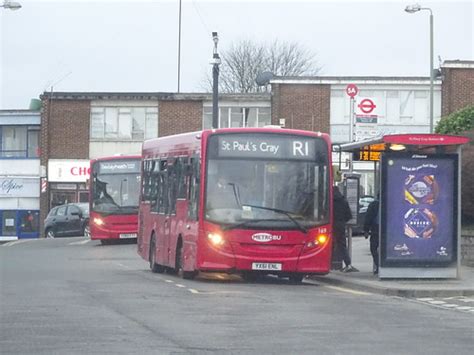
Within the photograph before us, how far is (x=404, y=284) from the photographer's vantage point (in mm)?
20531

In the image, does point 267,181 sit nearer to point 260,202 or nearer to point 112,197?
point 260,202

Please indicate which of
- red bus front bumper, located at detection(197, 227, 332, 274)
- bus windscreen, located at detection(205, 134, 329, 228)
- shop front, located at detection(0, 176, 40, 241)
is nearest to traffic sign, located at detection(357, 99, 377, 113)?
bus windscreen, located at detection(205, 134, 329, 228)

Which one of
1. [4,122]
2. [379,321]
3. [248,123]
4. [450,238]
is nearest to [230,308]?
[379,321]

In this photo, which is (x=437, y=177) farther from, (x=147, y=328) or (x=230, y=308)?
(x=147, y=328)

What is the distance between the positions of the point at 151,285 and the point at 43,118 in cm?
4322

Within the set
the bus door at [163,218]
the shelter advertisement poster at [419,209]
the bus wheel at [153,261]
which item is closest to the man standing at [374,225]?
the shelter advertisement poster at [419,209]

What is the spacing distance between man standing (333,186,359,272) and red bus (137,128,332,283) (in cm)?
130

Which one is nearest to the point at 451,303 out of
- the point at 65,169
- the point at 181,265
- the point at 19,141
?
the point at 181,265

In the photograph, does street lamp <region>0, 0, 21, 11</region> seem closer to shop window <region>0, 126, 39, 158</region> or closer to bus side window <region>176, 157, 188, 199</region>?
bus side window <region>176, 157, 188, 199</region>

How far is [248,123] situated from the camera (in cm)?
6216

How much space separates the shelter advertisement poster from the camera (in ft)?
69.1

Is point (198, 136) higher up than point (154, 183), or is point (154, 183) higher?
point (198, 136)

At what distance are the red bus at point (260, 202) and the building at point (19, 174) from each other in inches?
1685

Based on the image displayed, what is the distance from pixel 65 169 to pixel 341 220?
136 ft
